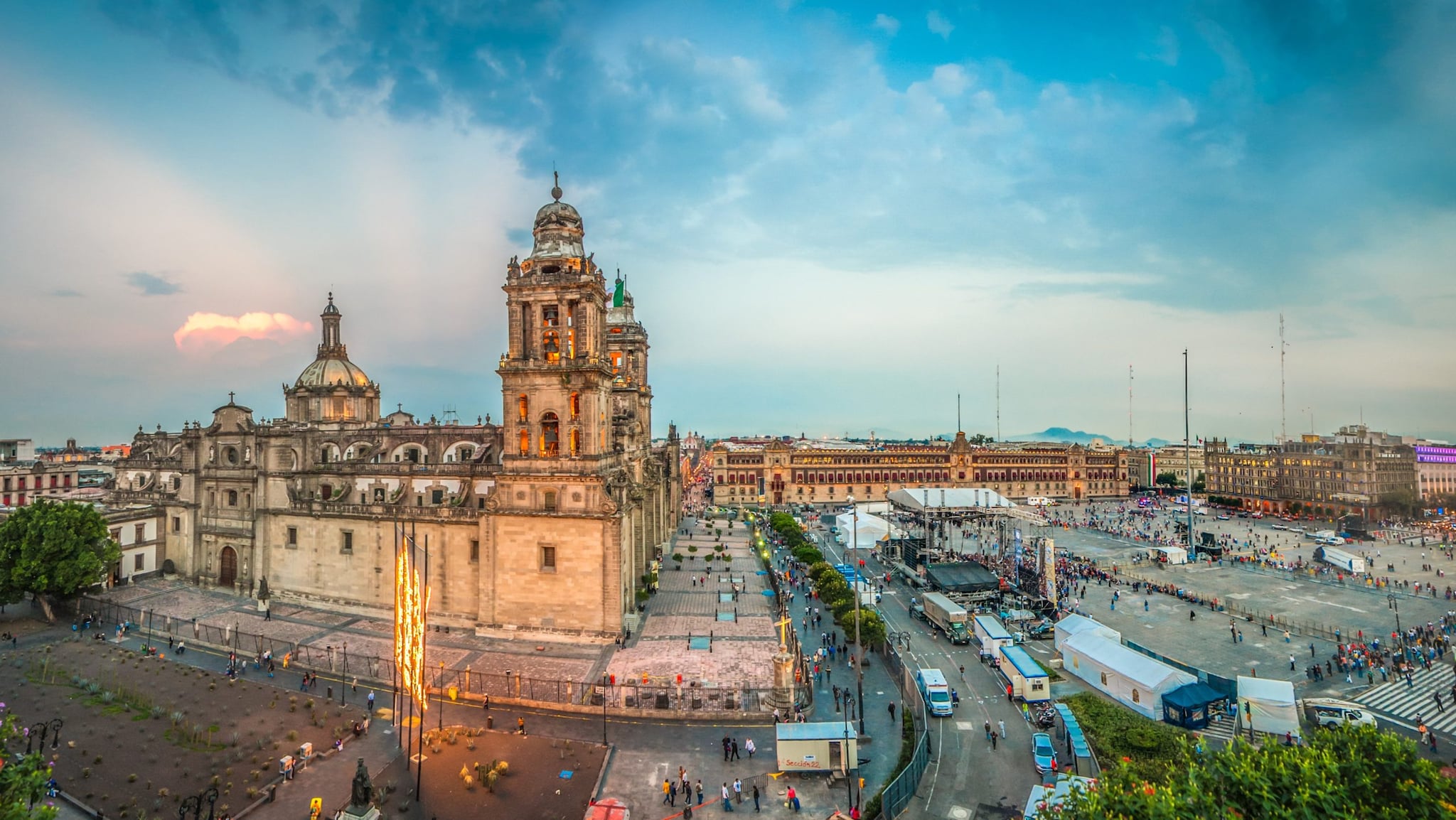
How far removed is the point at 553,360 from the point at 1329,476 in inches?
5452

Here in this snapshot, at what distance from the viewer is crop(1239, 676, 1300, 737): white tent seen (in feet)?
100.0

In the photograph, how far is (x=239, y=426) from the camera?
50.3 metres

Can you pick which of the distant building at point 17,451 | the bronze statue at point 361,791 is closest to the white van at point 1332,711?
the bronze statue at point 361,791

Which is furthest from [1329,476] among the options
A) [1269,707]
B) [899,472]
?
[1269,707]

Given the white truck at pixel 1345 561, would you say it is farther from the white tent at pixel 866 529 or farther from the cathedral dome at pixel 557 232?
the cathedral dome at pixel 557 232

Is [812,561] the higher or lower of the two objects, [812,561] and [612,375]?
the lower

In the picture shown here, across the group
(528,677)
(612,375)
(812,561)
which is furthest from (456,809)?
(812,561)

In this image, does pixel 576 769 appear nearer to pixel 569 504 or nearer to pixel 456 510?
pixel 569 504

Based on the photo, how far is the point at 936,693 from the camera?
32.3m

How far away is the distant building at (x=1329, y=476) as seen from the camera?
11362 cm

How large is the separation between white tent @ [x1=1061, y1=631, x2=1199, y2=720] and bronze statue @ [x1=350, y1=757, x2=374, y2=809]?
3290cm

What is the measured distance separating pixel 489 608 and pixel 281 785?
1644cm

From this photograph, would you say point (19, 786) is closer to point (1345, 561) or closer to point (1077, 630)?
point (1077, 630)

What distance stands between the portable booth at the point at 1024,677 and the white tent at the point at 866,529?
101 ft
